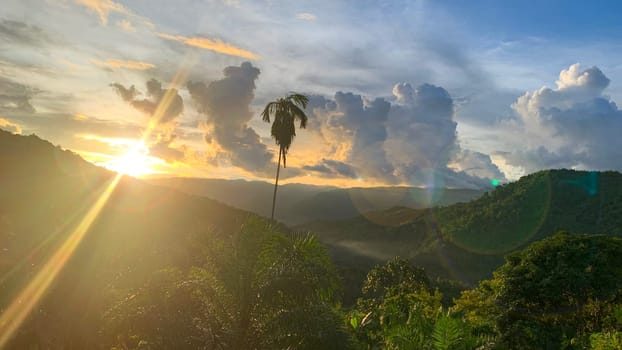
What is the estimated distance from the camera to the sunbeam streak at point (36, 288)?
17.1 m

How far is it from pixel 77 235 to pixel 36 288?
14828 mm

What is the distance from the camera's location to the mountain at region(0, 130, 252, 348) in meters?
12.6

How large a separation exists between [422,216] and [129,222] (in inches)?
3867

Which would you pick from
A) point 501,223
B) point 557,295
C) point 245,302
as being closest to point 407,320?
point 557,295

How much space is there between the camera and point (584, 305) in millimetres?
18203

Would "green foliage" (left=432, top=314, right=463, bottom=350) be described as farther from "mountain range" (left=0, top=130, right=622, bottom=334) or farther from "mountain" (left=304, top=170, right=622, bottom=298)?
"mountain" (left=304, top=170, right=622, bottom=298)

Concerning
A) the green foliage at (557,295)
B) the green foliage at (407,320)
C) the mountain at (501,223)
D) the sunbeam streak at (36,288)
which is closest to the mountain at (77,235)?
the sunbeam streak at (36,288)

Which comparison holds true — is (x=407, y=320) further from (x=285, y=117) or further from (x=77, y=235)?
(x=77, y=235)

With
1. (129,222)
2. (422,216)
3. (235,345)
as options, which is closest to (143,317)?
(235,345)

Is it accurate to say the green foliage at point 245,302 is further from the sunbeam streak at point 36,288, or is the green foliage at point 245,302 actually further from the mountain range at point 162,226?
the sunbeam streak at point 36,288

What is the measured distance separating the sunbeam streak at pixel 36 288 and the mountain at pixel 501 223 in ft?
159

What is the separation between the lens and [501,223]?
95.6 m

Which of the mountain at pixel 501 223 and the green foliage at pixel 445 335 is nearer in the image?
the green foliage at pixel 445 335

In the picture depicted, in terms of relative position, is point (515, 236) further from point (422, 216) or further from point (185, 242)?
point (185, 242)
